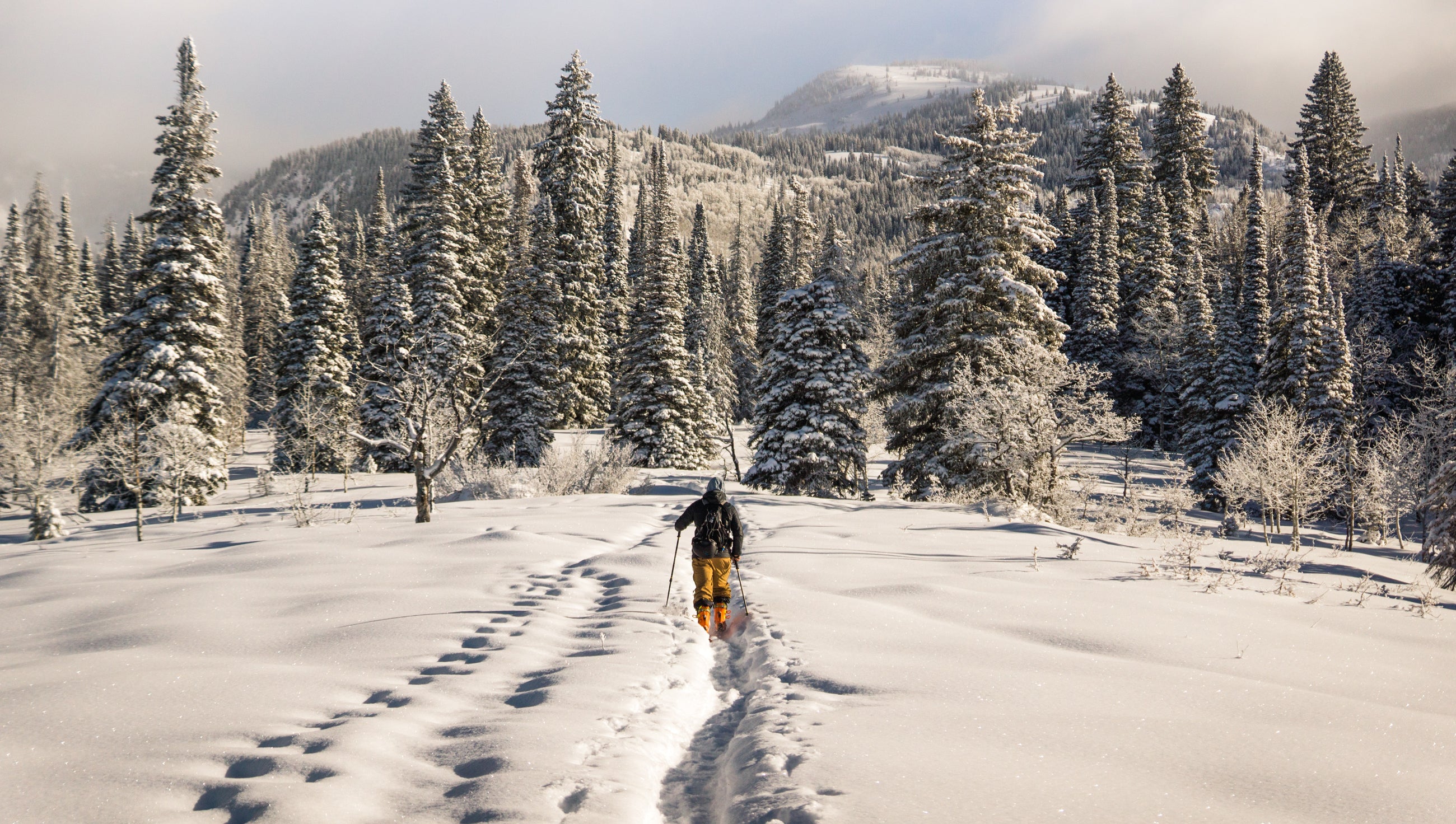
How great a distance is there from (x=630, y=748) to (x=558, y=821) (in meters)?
1.05

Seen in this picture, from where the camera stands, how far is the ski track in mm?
4047

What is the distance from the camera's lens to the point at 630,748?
4949 mm

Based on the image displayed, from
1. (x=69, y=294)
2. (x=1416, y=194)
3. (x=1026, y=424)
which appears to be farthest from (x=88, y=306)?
(x=1416, y=194)

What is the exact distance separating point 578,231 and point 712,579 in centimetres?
3801

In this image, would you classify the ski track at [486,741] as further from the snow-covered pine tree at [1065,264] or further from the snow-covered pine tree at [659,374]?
the snow-covered pine tree at [1065,264]

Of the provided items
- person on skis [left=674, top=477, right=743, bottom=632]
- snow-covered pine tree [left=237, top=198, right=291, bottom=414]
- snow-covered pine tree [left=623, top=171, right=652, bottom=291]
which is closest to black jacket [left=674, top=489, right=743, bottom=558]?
person on skis [left=674, top=477, right=743, bottom=632]

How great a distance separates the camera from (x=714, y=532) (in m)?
8.72

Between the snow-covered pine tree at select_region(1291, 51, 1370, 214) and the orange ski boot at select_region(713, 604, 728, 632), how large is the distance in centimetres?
7885

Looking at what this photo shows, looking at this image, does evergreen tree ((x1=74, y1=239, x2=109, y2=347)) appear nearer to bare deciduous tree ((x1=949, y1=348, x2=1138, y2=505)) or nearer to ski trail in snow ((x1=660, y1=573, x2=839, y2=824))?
bare deciduous tree ((x1=949, y1=348, x2=1138, y2=505))

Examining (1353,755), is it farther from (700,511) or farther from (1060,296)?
(1060,296)

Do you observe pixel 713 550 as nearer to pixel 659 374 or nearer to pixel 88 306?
pixel 659 374

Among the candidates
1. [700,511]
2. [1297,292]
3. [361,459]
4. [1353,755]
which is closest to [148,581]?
[700,511]

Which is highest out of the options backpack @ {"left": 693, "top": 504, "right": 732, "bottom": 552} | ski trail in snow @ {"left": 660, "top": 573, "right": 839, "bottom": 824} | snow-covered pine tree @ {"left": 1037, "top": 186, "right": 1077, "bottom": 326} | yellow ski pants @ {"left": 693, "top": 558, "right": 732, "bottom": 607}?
snow-covered pine tree @ {"left": 1037, "top": 186, "right": 1077, "bottom": 326}

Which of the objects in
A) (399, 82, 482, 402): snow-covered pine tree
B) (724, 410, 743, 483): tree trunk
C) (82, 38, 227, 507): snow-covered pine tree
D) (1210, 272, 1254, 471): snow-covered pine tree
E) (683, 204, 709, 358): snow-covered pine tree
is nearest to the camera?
(82, 38, 227, 507): snow-covered pine tree
